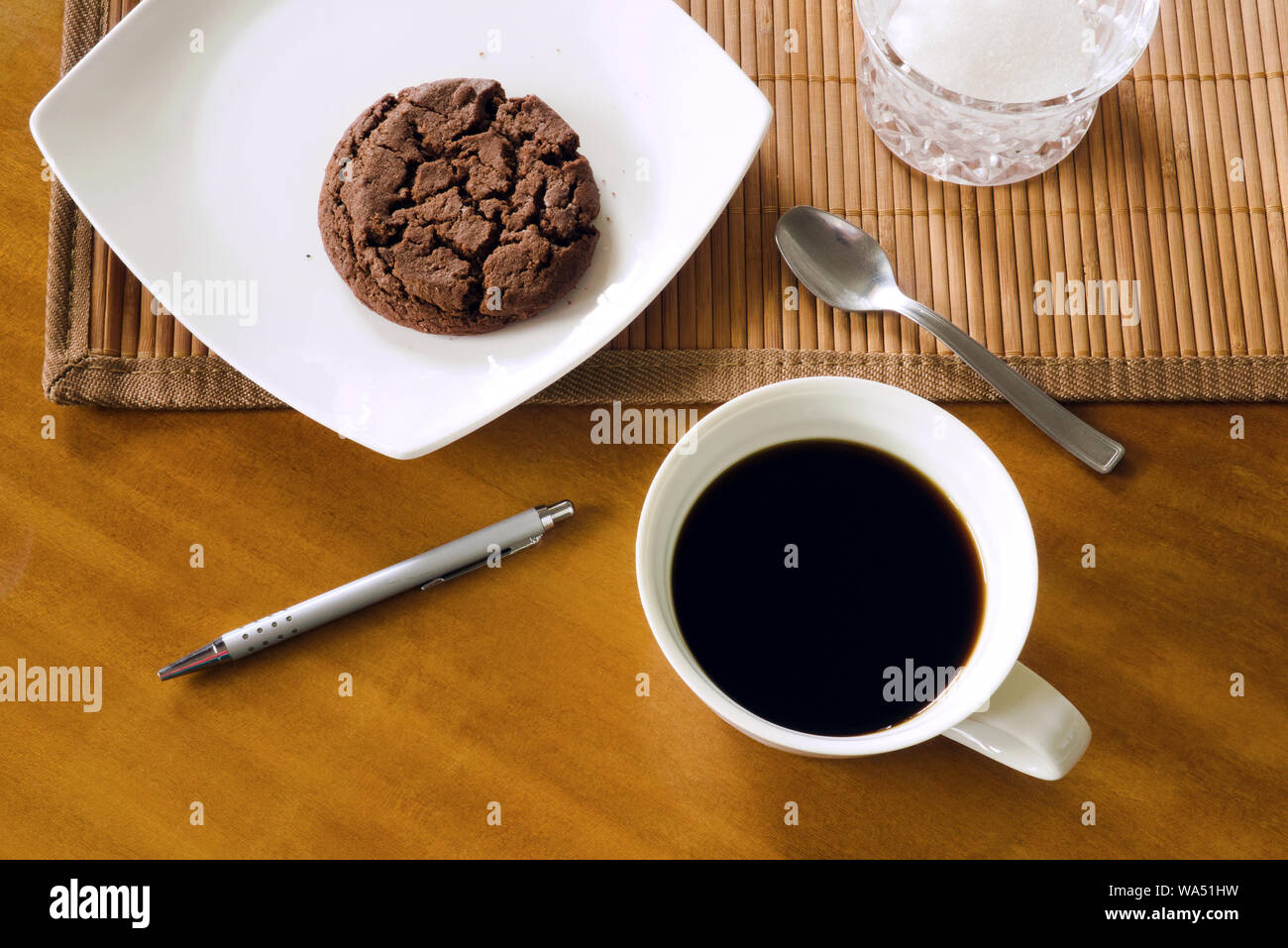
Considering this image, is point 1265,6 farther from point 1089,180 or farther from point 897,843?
point 897,843

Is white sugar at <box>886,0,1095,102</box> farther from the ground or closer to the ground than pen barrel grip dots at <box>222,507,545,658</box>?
farther from the ground

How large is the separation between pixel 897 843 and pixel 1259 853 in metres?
0.31

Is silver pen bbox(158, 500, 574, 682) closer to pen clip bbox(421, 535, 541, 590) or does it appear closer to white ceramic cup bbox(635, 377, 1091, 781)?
pen clip bbox(421, 535, 541, 590)

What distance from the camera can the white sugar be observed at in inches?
34.2

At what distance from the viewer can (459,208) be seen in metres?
0.89

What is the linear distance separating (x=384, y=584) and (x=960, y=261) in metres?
0.61

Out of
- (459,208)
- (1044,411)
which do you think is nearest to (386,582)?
(459,208)

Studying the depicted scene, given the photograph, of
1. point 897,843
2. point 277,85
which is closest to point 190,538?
point 277,85

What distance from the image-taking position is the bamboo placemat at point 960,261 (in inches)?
36.2

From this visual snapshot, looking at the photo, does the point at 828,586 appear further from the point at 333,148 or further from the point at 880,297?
the point at 333,148

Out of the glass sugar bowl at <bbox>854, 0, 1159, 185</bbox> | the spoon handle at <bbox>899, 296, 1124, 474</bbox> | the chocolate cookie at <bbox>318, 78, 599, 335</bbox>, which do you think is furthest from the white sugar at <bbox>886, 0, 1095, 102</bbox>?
the chocolate cookie at <bbox>318, 78, 599, 335</bbox>

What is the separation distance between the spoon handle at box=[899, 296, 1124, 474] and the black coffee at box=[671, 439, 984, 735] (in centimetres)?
19

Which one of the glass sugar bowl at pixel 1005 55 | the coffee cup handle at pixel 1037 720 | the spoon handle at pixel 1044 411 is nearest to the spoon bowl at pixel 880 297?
the spoon handle at pixel 1044 411
